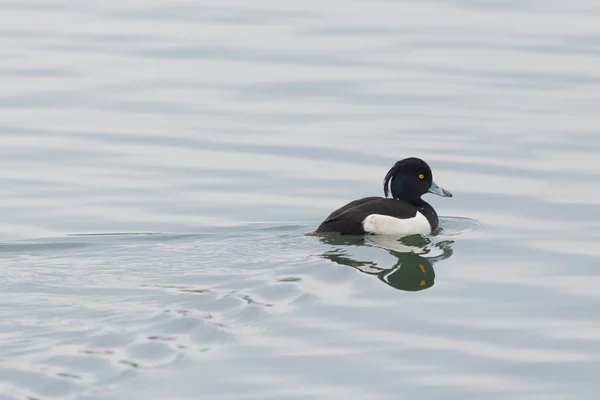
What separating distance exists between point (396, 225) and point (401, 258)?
2.58 ft

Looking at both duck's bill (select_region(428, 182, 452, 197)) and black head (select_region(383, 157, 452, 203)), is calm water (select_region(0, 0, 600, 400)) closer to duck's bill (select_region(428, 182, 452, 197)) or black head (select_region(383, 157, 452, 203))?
duck's bill (select_region(428, 182, 452, 197))

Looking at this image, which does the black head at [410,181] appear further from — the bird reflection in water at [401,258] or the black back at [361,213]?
the bird reflection in water at [401,258]

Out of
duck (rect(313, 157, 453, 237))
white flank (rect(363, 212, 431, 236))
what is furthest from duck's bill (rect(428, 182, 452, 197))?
white flank (rect(363, 212, 431, 236))

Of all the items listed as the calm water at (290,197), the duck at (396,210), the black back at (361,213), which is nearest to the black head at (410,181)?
the duck at (396,210)

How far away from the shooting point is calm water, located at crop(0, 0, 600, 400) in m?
9.87

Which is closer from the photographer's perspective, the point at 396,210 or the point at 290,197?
the point at 396,210

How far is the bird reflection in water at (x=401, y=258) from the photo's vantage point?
12.1 m

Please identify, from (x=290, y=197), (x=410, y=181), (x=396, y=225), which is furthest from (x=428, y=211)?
(x=290, y=197)

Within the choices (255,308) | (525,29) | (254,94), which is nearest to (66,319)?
(255,308)

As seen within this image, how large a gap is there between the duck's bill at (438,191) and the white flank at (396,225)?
31 cm

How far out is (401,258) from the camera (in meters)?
13.0

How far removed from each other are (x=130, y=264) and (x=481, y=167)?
4.16 meters

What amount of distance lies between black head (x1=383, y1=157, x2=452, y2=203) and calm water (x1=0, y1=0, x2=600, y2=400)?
0.41 metres

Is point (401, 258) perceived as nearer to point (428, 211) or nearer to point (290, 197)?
point (428, 211)
